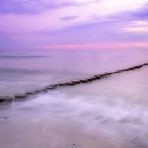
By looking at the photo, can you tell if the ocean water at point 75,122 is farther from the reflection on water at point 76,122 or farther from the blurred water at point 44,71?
the blurred water at point 44,71

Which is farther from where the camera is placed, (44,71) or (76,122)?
(44,71)

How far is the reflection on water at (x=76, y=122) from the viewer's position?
615cm

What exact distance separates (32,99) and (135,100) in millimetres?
4218

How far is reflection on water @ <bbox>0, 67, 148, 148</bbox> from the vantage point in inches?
242

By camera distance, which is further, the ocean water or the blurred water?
the blurred water

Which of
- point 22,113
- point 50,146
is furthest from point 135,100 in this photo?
point 50,146

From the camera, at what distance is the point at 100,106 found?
33.4 ft

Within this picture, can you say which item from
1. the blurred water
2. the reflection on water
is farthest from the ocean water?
the blurred water

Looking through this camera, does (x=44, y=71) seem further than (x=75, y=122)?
Yes

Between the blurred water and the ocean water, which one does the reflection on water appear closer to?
the ocean water

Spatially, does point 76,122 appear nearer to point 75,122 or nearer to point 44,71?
point 75,122

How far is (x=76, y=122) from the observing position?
25.7 feet

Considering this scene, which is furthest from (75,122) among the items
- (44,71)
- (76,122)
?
(44,71)

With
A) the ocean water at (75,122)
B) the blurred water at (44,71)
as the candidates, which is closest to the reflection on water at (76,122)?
the ocean water at (75,122)
